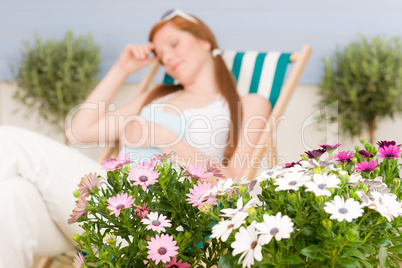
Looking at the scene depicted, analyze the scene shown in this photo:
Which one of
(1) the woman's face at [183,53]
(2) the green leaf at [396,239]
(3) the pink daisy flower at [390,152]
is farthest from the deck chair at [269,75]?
(2) the green leaf at [396,239]

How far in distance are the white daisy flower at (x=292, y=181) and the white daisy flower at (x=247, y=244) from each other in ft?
0.20

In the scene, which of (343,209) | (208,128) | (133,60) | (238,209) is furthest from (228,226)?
(133,60)

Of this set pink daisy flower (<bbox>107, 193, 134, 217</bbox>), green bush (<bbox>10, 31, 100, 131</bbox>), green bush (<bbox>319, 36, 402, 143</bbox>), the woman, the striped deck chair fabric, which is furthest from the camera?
green bush (<bbox>10, 31, 100, 131</bbox>)

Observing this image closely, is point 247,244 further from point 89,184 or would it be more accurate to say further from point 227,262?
point 89,184

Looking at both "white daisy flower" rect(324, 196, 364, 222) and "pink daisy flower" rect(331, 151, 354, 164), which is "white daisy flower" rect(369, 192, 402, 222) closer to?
"white daisy flower" rect(324, 196, 364, 222)

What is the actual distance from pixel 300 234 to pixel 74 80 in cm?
219

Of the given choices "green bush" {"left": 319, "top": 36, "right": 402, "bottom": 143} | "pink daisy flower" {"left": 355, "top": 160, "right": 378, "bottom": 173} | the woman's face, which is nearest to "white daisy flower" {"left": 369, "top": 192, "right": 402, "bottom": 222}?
"pink daisy flower" {"left": 355, "top": 160, "right": 378, "bottom": 173}

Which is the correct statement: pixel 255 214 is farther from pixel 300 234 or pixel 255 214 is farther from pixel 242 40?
pixel 242 40

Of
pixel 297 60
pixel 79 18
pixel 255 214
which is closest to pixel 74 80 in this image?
pixel 79 18

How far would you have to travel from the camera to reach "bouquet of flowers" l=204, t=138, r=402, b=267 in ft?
1.70

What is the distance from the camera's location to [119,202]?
617 millimetres

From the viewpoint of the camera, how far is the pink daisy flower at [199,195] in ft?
1.97

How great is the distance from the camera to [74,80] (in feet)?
8.35

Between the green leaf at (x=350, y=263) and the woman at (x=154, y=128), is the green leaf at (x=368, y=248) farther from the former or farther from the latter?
the woman at (x=154, y=128)
